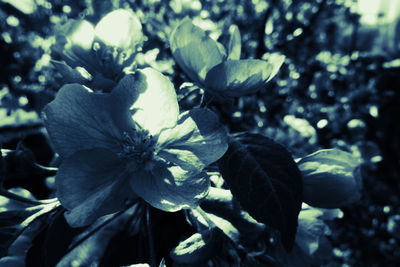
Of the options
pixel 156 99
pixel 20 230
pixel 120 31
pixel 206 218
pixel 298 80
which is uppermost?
pixel 120 31

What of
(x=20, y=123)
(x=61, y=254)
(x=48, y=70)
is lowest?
(x=20, y=123)

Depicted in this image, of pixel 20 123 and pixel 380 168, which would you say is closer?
pixel 380 168

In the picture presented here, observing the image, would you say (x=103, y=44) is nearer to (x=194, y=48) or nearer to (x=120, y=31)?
(x=120, y=31)

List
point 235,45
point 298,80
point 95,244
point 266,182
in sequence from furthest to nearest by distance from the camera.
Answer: point 298,80 → point 95,244 → point 235,45 → point 266,182

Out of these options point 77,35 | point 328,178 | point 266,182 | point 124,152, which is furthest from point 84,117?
point 328,178

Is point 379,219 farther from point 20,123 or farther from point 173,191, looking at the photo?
point 20,123

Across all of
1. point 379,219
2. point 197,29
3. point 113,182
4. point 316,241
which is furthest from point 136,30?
point 379,219
